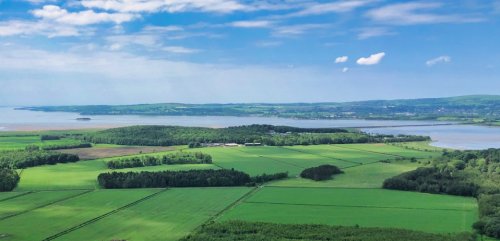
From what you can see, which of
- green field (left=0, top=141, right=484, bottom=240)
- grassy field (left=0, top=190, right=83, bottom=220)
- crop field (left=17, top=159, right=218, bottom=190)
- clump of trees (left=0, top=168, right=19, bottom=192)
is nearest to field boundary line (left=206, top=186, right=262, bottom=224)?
green field (left=0, top=141, right=484, bottom=240)

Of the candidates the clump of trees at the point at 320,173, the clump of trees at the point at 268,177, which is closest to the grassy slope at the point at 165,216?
the clump of trees at the point at 268,177

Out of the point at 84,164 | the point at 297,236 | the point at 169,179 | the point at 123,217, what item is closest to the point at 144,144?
the point at 84,164

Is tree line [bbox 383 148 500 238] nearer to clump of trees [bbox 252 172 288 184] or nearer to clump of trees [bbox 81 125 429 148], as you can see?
clump of trees [bbox 252 172 288 184]

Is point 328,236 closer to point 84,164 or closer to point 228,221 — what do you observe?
point 228,221

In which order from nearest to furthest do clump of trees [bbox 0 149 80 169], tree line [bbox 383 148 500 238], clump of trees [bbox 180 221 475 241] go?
clump of trees [bbox 180 221 475 241]
tree line [bbox 383 148 500 238]
clump of trees [bbox 0 149 80 169]

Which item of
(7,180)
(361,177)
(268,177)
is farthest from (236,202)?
(7,180)

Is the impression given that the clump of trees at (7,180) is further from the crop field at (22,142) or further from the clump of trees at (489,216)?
the clump of trees at (489,216)
